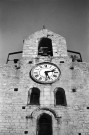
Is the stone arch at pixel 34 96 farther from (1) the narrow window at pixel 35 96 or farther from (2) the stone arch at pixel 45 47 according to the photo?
(2) the stone arch at pixel 45 47

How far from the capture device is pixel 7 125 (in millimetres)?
14086

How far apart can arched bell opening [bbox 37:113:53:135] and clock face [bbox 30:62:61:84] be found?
8.33ft

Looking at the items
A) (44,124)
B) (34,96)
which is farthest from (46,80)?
(44,124)

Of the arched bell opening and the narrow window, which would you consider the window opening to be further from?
the arched bell opening

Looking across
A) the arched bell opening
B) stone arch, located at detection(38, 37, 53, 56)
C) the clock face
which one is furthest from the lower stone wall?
stone arch, located at detection(38, 37, 53, 56)

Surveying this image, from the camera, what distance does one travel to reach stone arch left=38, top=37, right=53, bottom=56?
19881 millimetres

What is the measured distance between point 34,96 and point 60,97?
5.01ft

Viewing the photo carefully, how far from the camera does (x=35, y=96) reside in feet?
53.2

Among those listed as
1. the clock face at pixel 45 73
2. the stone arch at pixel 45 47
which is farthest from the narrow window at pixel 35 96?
the stone arch at pixel 45 47

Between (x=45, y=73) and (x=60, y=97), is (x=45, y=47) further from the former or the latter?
(x=60, y=97)

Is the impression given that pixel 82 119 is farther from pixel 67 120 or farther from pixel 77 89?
pixel 77 89

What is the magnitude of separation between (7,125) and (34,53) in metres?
6.80

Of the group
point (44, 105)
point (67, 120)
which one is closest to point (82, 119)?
point (67, 120)

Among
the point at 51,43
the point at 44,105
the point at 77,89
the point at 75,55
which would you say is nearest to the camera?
the point at 44,105
